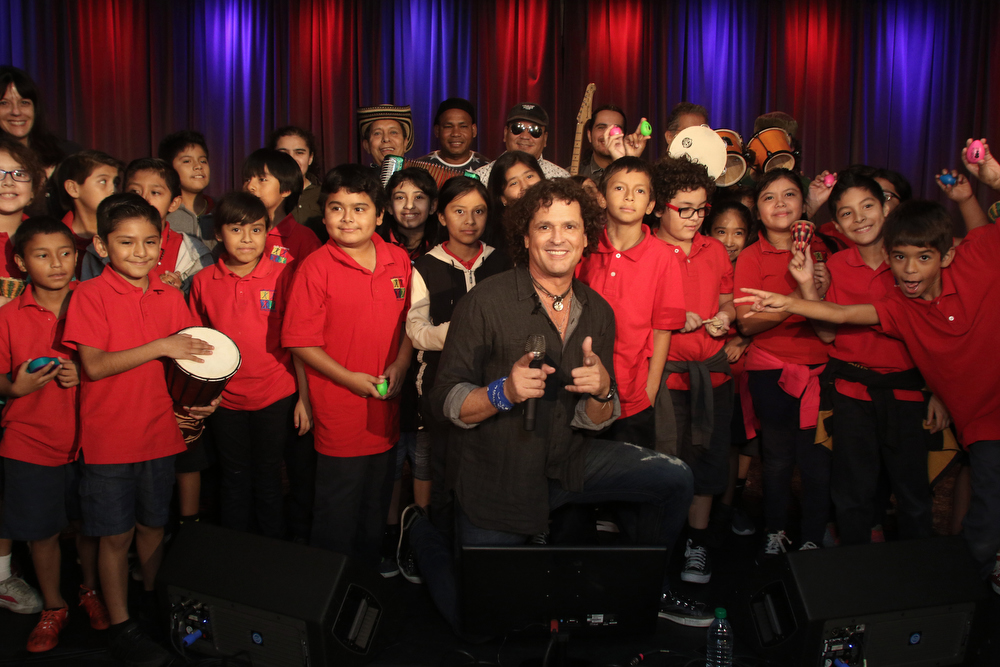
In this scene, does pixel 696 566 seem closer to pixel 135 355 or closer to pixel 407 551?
pixel 407 551

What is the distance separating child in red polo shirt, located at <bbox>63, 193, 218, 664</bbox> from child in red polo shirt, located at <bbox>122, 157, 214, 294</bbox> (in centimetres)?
45

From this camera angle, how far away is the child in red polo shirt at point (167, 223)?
9.88 feet

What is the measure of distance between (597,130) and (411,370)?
208 centimetres

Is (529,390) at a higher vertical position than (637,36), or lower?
lower

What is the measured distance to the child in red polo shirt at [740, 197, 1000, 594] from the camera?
261cm

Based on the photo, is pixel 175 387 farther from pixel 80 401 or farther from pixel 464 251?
pixel 464 251

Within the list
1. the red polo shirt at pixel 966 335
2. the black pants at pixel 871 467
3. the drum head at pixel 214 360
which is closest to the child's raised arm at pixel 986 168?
the red polo shirt at pixel 966 335

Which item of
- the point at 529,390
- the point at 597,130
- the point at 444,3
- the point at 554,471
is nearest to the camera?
the point at 529,390

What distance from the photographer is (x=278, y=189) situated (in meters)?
3.37

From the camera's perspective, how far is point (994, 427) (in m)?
2.63

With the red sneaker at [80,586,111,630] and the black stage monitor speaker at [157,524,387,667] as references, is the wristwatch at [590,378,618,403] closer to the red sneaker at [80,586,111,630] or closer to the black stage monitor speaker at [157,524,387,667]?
the black stage monitor speaker at [157,524,387,667]

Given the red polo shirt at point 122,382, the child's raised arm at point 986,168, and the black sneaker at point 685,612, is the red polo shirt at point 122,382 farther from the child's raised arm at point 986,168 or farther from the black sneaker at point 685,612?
the child's raised arm at point 986,168

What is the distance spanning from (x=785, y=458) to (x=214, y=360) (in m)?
2.38

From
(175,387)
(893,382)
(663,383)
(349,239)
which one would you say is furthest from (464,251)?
(893,382)
